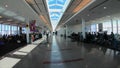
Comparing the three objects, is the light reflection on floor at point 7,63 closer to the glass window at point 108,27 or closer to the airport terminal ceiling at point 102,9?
the airport terminal ceiling at point 102,9

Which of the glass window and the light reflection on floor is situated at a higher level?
the glass window

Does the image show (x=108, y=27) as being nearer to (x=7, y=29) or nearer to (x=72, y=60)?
(x=72, y=60)

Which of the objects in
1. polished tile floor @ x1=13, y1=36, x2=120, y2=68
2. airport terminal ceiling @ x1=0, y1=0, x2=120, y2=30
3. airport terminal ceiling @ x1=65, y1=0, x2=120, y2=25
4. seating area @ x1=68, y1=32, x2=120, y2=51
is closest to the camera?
polished tile floor @ x1=13, y1=36, x2=120, y2=68

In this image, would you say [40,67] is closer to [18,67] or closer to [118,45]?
[18,67]

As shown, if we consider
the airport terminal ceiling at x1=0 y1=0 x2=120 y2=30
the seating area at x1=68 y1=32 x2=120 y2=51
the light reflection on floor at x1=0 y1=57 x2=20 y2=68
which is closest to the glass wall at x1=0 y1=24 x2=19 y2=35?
the airport terminal ceiling at x1=0 y1=0 x2=120 y2=30

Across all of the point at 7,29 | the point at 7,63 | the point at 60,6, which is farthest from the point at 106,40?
the point at 7,29

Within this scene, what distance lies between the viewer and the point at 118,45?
1303 centimetres

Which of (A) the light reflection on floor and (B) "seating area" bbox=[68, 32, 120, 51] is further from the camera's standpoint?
(B) "seating area" bbox=[68, 32, 120, 51]

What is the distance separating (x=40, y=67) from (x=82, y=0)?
6.44 m

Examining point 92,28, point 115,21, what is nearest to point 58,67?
point 115,21

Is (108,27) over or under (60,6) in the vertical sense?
under

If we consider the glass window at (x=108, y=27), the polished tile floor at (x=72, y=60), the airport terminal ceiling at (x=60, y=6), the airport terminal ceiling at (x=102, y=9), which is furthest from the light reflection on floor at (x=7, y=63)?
the glass window at (x=108, y=27)

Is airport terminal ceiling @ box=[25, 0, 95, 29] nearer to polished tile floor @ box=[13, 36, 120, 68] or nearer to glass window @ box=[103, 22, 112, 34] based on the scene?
polished tile floor @ box=[13, 36, 120, 68]

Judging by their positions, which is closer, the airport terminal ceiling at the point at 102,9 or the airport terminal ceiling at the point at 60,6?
the airport terminal ceiling at the point at 102,9
